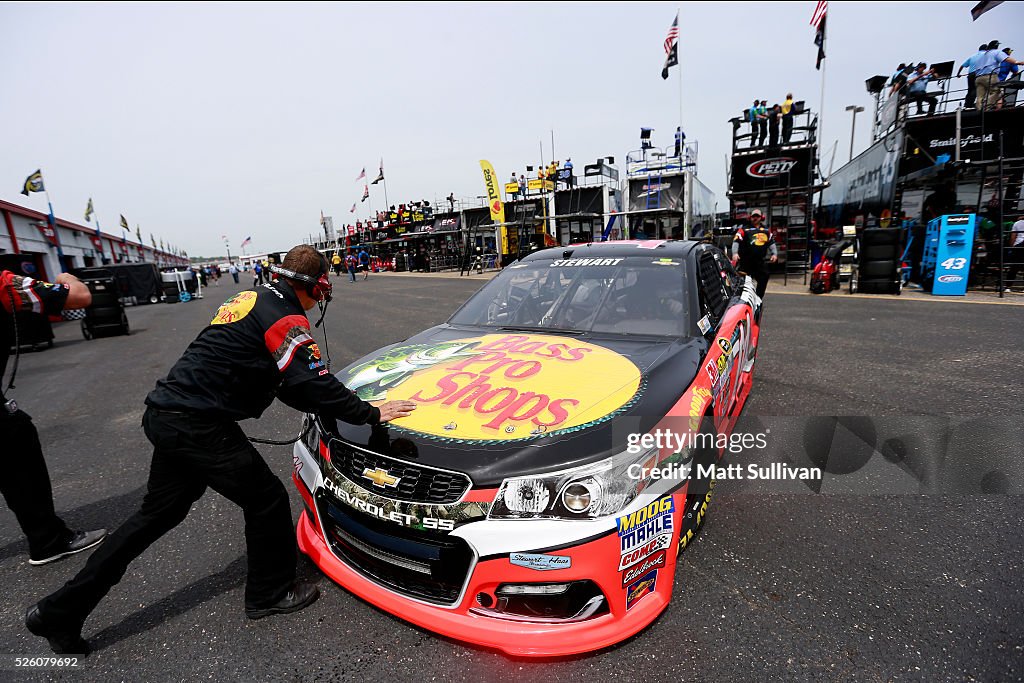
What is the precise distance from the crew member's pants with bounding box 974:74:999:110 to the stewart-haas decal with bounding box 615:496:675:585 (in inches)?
577

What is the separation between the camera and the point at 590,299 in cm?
322

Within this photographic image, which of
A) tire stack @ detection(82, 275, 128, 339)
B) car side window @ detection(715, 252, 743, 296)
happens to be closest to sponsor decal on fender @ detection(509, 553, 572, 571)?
car side window @ detection(715, 252, 743, 296)

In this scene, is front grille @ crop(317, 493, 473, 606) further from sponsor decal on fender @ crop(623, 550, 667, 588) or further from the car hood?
sponsor decal on fender @ crop(623, 550, 667, 588)

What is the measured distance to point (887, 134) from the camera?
13.5 m

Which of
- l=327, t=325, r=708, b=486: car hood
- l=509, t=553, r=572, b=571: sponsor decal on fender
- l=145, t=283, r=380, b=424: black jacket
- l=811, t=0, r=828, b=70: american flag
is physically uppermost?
l=811, t=0, r=828, b=70: american flag

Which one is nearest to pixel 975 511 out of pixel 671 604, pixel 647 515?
pixel 671 604

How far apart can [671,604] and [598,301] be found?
179 cm

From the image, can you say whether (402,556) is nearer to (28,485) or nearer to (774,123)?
(28,485)

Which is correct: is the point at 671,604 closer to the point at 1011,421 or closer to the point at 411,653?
the point at 411,653

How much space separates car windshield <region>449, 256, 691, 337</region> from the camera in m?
2.96

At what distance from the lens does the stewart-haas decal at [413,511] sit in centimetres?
170

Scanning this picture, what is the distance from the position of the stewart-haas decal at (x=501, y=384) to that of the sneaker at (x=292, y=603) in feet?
2.97

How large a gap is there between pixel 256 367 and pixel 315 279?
1.41 ft

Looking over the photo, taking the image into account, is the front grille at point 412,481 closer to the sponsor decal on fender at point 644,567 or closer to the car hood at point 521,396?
the car hood at point 521,396
